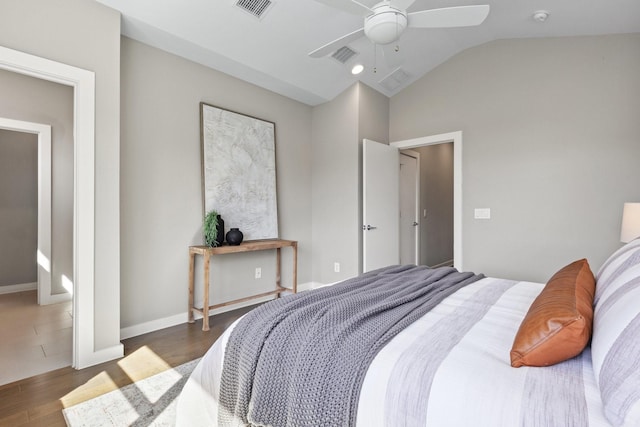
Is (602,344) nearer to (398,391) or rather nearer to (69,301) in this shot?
(398,391)

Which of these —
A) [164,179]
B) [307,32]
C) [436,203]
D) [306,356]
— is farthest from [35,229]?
[436,203]

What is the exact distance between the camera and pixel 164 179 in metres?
3.02

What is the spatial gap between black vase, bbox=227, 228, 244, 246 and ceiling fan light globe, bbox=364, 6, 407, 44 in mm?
2120

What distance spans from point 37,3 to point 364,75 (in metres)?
2.99

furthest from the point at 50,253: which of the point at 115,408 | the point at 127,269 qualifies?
the point at 115,408

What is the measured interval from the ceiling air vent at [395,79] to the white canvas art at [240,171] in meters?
1.53

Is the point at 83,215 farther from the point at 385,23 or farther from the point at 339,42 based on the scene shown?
the point at 385,23

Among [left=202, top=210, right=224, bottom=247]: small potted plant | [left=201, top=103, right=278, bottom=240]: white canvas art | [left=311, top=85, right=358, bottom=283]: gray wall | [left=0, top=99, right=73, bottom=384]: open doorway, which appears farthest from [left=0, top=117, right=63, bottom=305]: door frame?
[left=311, top=85, right=358, bottom=283]: gray wall

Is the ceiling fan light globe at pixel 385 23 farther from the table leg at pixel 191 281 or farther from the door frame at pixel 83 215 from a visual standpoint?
the table leg at pixel 191 281

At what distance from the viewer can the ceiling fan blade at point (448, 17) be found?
6.54 ft

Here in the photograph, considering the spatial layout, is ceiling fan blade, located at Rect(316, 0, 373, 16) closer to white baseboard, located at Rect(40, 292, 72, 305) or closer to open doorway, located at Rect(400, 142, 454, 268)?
open doorway, located at Rect(400, 142, 454, 268)

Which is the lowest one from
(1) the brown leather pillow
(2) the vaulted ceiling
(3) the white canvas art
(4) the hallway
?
(4) the hallway

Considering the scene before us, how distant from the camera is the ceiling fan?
197 cm

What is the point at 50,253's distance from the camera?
12.9 feet
